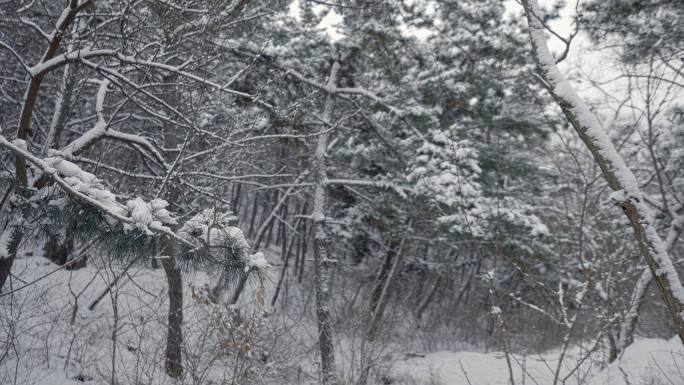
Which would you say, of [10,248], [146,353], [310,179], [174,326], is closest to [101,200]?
[10,248]

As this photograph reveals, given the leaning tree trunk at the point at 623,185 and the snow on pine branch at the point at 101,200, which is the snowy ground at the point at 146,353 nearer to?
the leaning tree trunk at the point at 623,185

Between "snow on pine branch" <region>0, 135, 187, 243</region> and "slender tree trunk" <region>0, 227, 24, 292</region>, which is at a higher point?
"snow on pine branch" <region>0, 135, 187, 243</region>

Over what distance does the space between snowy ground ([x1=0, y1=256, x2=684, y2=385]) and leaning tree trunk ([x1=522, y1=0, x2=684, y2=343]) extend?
1733 millimetres

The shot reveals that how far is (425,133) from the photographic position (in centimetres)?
928

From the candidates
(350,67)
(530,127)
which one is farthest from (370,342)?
(530,127)

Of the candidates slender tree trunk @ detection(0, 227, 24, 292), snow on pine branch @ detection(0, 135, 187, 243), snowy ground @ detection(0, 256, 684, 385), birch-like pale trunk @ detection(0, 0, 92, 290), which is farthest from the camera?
snowy ground @ detection(0, 256, 684, 385)

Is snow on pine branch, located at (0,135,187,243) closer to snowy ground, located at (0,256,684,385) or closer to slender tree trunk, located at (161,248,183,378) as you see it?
snowy ground, located at (0,256,684,385)

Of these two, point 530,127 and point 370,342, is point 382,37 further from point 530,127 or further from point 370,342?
point 370,342

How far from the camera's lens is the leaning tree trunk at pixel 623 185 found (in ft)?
7.73

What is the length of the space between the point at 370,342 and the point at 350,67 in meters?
6.46

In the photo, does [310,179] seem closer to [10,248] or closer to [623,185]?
[10,248]

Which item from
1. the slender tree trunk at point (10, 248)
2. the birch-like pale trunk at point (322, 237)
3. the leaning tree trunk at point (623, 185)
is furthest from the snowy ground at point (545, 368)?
the slender tree trunk at point (10, 248)

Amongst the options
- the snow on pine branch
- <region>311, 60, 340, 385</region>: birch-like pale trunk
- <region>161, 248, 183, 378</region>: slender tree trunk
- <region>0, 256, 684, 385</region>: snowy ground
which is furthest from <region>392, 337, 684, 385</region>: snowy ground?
the snow on pine branch

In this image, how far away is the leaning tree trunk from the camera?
2.36m
